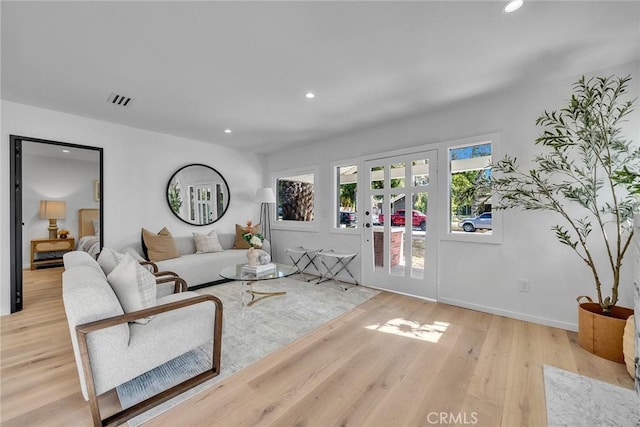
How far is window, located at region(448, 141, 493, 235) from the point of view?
3.15m

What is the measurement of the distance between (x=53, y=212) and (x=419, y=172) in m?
4.98

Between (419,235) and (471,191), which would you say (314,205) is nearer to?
(419,235)

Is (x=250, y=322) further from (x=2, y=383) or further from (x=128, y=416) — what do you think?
(x=2, y=383)

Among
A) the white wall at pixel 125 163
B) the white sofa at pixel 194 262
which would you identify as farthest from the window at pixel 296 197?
the white sofa at pixel 194 262

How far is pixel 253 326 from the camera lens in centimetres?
278

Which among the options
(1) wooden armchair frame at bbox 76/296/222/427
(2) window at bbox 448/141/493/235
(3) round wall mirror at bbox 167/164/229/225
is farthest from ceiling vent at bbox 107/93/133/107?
(2) window at bbox 448/141/493/235

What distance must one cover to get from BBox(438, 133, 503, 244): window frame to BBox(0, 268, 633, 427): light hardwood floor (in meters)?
0.93

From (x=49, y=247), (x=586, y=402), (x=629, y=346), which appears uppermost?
(x=49, y=247)

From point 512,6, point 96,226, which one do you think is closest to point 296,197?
point 96,226

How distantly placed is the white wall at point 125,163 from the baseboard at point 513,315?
4146 millimetres

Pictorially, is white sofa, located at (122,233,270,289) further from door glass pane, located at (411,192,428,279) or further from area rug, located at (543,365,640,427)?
area rug, located at (543,365,640,427)

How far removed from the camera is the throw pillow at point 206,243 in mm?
4625

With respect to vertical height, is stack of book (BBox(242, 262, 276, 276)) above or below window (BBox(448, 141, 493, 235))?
below

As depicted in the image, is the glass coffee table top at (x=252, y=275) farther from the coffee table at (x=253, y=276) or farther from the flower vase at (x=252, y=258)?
the flower vase at (x=252, y=258)
